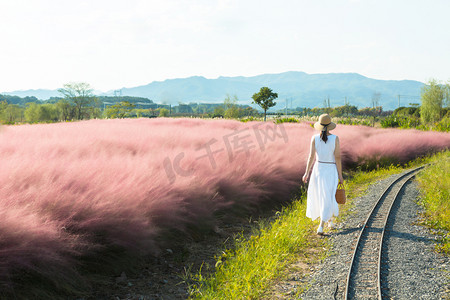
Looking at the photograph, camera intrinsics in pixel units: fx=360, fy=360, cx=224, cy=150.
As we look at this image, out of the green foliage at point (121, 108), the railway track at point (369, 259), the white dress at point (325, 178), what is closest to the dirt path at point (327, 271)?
the railway track at point (369, 259)

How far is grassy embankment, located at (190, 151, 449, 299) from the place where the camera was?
4289mm

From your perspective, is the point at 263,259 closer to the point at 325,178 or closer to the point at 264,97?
the point at 325,178

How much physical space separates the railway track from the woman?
30.8 inches

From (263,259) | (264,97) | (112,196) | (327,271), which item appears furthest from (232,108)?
(112,196)

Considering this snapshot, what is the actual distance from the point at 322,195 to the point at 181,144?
493 cm

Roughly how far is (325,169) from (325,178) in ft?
0.49

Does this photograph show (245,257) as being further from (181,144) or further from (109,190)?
(181,144)

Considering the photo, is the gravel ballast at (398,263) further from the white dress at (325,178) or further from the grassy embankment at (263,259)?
the white dress at (325,178)

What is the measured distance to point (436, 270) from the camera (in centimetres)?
500

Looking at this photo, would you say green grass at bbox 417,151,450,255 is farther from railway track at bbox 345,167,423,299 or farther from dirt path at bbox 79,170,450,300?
railway track at bbox 345,167,423,299

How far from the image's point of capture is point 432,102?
45.2 metres

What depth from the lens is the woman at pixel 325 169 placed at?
19.4ft

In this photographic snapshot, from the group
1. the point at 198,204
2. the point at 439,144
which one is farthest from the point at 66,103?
the point at 198,204

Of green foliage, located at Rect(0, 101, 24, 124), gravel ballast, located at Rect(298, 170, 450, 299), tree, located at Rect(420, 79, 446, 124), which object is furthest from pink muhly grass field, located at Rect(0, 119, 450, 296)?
green foliage, located at Rect(0, 101, 24, 124)
